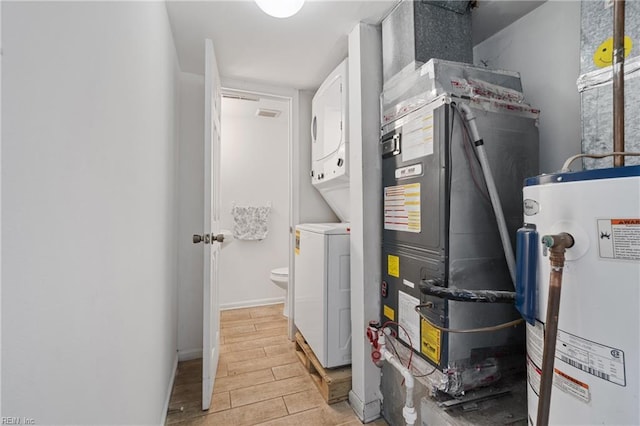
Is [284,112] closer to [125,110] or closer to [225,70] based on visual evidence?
[225,70]

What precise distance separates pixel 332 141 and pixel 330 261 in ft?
2.79

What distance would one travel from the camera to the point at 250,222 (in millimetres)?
3504

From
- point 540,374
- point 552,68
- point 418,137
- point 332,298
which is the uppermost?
point 552,68

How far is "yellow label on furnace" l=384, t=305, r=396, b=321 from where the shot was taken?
1473mm

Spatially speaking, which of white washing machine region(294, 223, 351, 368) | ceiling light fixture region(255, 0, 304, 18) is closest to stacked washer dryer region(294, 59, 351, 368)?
white washing machine region(294, 223, 351, 368)

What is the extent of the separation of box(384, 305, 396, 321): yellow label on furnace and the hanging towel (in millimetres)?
2264

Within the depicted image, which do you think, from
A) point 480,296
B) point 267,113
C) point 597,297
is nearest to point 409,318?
point 480,296

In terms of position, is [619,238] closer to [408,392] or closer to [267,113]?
[408,392]

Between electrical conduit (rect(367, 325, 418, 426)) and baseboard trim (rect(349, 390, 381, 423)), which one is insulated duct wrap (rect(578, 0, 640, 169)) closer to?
electrical conduit (rect(367, 325, 418, 426))

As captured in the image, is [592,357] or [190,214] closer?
[592,357]

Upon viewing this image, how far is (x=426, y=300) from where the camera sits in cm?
122

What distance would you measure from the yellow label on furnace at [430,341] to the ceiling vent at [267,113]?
2.81m

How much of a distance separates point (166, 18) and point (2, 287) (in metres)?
1.68

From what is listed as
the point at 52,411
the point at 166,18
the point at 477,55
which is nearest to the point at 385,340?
the point at 52,411
